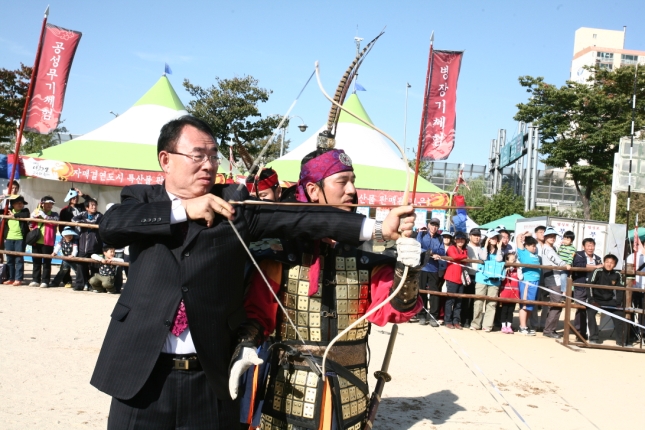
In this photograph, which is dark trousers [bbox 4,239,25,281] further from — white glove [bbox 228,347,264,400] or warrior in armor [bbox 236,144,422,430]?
white glove [bbox 228,347,264,400]

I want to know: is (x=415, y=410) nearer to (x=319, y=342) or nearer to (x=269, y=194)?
(x=269, y=194)

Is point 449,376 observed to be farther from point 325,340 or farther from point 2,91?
point 2,91

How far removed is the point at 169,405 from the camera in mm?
2215

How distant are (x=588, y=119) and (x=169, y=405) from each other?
30.5 meters

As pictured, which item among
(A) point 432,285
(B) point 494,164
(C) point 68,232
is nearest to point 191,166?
(A) point 432,285

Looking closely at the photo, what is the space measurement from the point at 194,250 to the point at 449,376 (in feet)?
17.1

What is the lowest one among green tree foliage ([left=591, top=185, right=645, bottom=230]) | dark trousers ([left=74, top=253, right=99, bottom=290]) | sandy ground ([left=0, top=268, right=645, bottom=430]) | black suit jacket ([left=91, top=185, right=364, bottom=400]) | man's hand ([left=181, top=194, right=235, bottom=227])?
sandy ground ([left=0, top=268, right=645, bottom=430])

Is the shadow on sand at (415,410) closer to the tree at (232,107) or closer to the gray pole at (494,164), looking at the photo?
the tree at (232,107)

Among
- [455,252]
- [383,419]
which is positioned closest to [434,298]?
[455,252]

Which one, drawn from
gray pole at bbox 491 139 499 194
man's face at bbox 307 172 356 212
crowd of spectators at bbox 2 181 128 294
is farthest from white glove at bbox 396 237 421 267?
gray pole at bbox 491 139 499 194

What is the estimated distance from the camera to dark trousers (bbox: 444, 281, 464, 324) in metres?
10.1

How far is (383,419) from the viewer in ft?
16.9

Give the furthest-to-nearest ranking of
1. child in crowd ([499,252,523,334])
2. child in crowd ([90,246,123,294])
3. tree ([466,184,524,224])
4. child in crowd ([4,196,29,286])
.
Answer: tree ([466,184,524,224]) → child in crowd ([4,196,29,286]) → child in crowd ([90,246,123,294]) → child in crowd ([499,252,523,334])

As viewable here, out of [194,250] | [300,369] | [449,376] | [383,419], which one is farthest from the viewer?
[449,376]
